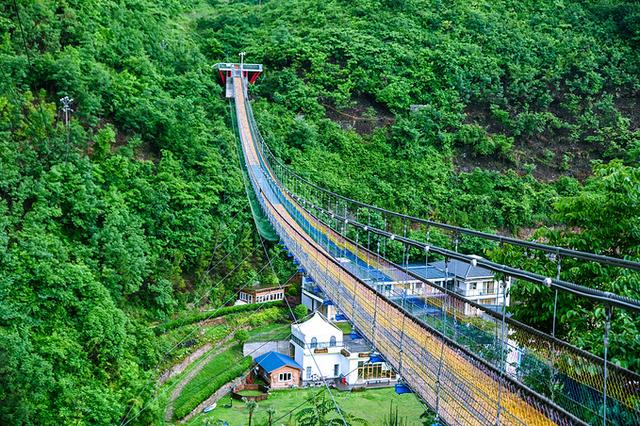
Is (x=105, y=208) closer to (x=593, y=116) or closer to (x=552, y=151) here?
(x=552, y=151)

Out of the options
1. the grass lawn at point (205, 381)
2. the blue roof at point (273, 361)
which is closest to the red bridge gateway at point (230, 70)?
the blue roof at point (273, 361)

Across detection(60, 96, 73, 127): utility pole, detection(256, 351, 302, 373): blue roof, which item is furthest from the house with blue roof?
detection(60, 96, 73, 127): utility pole

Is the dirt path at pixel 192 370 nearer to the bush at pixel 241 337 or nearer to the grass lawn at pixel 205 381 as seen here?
the grass lawn at pixel 205 381

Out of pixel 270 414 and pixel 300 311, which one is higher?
pixel 300 311

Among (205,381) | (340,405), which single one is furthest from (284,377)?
(205,381)

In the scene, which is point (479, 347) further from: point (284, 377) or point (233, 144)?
point (233, 144)

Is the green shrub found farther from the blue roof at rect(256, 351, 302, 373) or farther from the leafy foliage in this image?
the blue roof at rect(256, 351, 302, 373)
